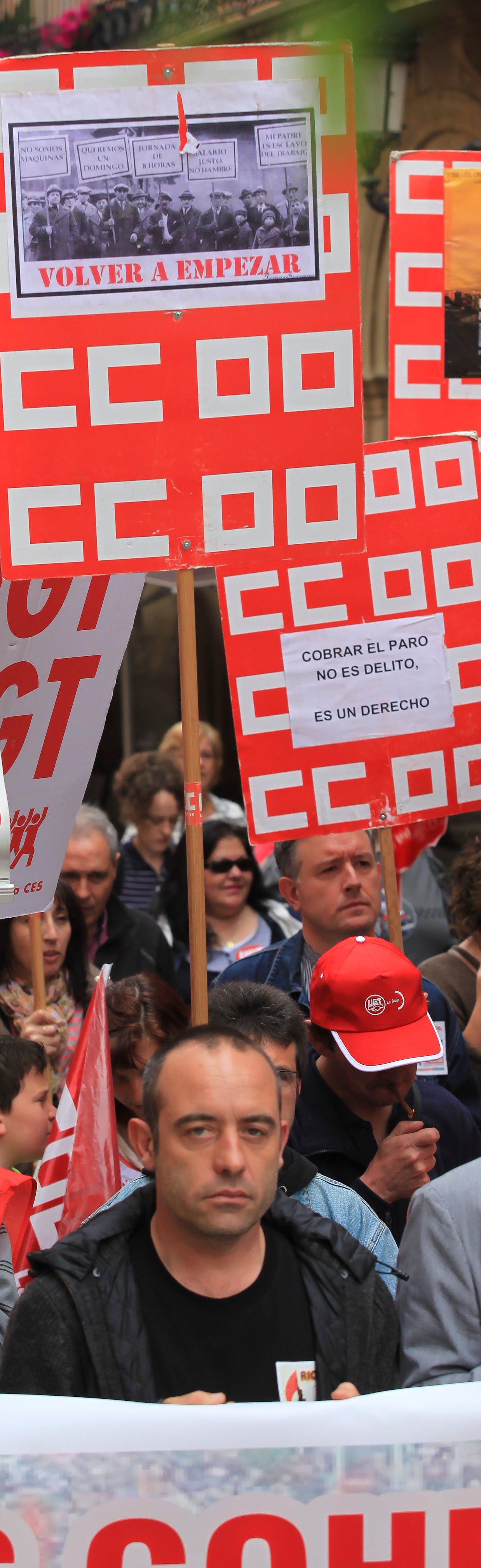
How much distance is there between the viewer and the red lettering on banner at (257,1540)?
1668mm

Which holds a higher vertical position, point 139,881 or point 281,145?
point 281,145

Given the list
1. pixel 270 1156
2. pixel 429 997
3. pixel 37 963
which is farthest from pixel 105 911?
pixel 270 1156

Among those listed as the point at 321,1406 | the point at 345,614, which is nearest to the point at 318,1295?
the point at 321,1406

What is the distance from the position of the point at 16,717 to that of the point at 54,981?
1.04m

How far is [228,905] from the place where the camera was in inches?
202

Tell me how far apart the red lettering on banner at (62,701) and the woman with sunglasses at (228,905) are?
1824 millimetres

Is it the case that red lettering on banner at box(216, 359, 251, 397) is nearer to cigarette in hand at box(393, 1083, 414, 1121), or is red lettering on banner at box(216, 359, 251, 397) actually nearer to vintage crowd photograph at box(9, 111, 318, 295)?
vintage crowd photograph at box(9, 111, 318, 295)

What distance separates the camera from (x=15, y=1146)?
9.30ft

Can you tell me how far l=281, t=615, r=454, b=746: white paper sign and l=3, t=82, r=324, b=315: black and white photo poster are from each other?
1001 millimetres

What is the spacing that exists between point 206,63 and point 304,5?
6.60ft

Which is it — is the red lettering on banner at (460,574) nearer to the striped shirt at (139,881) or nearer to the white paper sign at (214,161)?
the white paper sign at (214,161)

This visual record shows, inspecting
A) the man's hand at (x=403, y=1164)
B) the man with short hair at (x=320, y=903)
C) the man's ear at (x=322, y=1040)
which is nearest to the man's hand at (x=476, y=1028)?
the man with short hair at (x=320, y=903)

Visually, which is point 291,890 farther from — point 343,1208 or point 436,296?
point 436,296

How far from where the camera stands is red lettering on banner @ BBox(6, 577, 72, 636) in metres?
3.15
